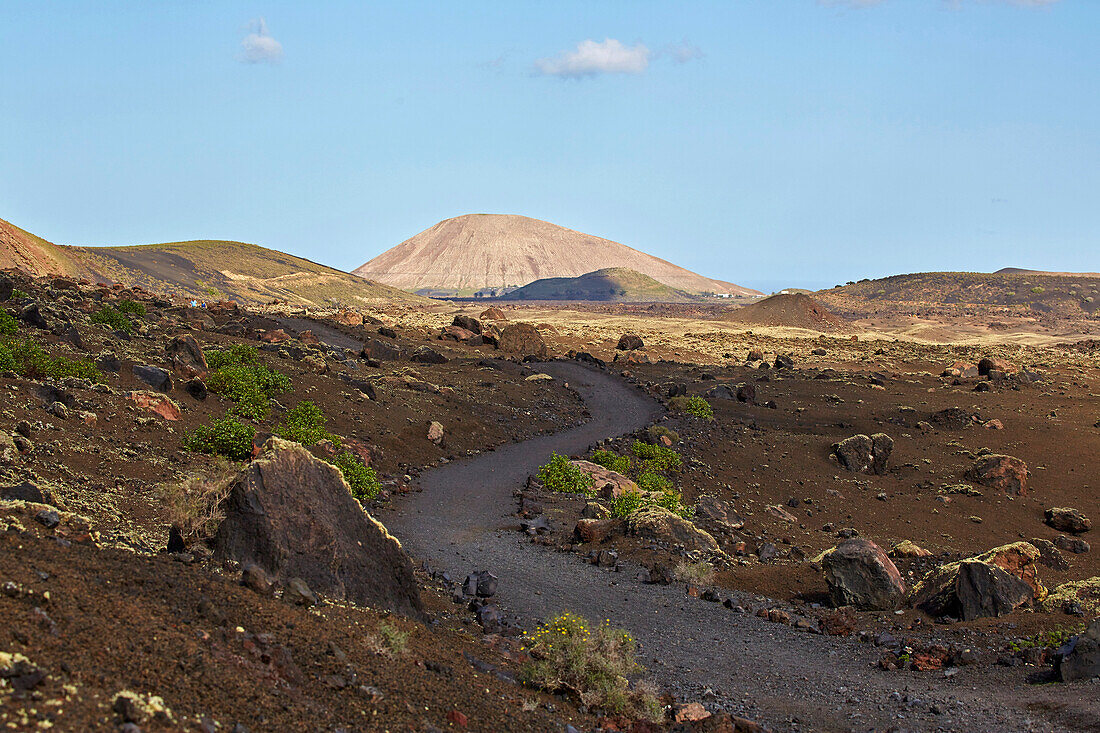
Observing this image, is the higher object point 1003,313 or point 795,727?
point 1003,313

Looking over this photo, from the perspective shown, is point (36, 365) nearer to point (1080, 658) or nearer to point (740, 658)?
point (740, 658)

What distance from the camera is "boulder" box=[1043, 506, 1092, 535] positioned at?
20578mm

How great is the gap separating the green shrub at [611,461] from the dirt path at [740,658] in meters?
5.39

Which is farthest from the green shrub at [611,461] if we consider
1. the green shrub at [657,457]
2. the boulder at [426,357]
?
the boulder at [426,357]

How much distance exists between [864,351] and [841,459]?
42.2m

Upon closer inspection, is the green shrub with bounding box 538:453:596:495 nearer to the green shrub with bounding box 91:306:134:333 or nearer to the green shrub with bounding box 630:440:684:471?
the green shrub with bounding box 630:440:684:471

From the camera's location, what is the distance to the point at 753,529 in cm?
1908

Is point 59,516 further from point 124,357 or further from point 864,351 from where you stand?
point 864,351

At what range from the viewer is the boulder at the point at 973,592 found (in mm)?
11812

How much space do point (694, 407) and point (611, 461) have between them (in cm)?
1007

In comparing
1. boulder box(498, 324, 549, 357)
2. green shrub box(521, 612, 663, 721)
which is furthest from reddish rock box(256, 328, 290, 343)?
green shrub box(521, 612, 663, 721)

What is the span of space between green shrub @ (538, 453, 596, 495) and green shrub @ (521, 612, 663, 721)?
11080mm

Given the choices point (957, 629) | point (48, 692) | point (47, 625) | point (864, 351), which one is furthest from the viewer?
point (864, 351)

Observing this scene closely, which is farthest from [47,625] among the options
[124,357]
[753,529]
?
[124,357]
